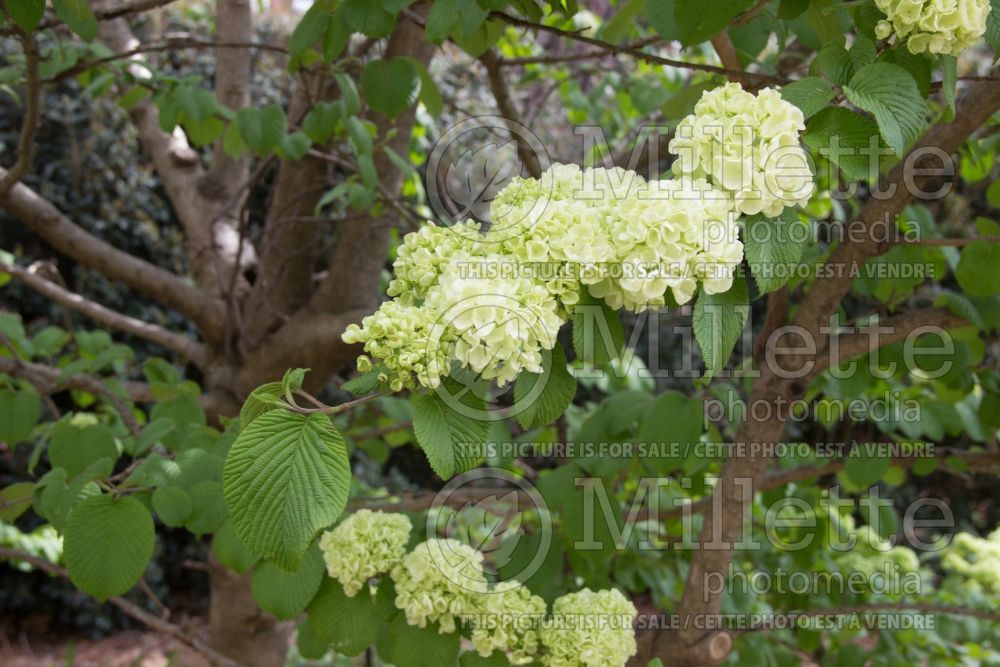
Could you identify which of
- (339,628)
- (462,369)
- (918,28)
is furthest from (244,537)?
(918,28)

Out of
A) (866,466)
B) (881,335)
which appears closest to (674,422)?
(881,335)

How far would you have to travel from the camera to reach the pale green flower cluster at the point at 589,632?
3.85 ft

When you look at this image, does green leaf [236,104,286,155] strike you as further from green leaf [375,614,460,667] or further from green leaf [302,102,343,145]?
green leaf [375,614,460,667]

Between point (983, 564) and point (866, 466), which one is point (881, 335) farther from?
point (983, 564)

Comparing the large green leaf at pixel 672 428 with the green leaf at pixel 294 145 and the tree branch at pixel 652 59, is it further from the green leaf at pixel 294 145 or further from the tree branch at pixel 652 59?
the green leaf at pixel 294 145

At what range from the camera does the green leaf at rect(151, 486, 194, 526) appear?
3.68 ft

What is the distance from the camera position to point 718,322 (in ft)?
2.89

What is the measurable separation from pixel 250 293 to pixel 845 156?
5.98 ft

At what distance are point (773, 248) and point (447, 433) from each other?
15.7 inches

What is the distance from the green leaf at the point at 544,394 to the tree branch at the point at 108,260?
160cm

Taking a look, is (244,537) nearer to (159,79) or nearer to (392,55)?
(159,79)

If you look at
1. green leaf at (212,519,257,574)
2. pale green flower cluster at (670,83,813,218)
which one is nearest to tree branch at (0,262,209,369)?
green leaf at (212,519,257,574)

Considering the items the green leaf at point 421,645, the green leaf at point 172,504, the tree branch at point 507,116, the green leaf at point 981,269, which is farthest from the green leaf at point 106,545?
the green leaf at point 981,269

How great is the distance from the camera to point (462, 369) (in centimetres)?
87
